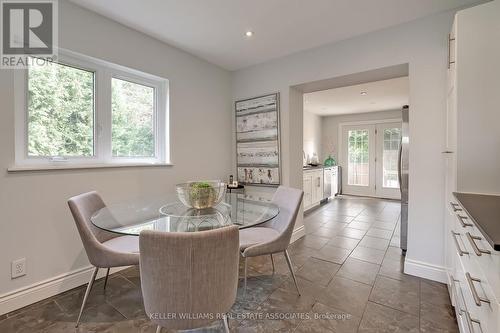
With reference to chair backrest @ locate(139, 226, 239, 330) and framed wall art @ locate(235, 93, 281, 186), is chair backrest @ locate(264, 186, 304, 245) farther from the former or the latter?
framed wall art @ locate(235, 93, 281, 186)

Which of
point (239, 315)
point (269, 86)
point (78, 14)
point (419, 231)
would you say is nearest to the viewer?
point (239, 315)

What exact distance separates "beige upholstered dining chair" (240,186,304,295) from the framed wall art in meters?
1.05

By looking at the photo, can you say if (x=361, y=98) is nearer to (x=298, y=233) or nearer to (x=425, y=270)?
(x=298, y=233)

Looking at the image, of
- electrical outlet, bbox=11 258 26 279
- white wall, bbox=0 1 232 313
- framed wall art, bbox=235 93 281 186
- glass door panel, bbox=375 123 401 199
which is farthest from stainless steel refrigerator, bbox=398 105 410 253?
glass door panel, bbox=375 123 401 199

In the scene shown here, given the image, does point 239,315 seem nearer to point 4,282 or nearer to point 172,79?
point 4,282

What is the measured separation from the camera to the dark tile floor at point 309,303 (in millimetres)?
1521

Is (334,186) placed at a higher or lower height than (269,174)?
lower

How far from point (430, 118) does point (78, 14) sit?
3.18 meters

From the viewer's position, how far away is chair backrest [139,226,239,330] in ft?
2.99

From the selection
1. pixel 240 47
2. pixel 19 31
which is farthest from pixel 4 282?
pixel 240 47

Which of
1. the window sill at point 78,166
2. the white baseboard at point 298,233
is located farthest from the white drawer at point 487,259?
the window sill at point 78,166

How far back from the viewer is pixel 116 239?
1839 mm

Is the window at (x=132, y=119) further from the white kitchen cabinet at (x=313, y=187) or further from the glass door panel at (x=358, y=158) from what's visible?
the glass door panel at (x=358, y=158)

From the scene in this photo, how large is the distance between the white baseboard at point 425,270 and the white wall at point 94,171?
2427 millimetres
